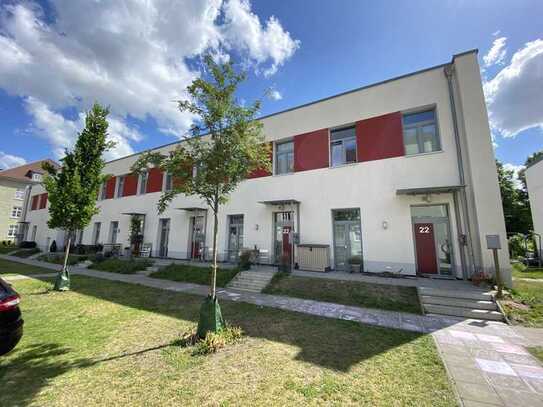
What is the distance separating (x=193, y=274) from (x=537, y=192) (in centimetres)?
2227

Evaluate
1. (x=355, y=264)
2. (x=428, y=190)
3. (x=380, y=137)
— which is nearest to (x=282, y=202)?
(x=355, y=264)

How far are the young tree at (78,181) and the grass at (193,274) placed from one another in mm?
3668

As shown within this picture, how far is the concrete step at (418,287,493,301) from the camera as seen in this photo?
6477mm

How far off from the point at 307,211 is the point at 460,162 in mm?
6242

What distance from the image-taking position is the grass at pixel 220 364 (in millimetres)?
2992

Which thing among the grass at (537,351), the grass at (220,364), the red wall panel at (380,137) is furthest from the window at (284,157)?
the grass at (537,351)

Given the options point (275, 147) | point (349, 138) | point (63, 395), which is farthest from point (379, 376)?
point (275, 147)

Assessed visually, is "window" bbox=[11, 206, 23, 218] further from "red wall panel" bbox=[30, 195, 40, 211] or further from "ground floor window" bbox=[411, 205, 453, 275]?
"ground floor window" bbox=[411, 205, 453, 275]

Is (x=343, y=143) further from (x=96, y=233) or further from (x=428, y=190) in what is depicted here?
(x=96, y=233)

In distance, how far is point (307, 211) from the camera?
11.6 m

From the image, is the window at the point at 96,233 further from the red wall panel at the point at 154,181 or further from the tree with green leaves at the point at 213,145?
the tree with green leaves at the point at 213,145

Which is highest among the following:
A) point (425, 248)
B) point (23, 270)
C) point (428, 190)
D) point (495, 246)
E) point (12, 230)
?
point (428, 190)

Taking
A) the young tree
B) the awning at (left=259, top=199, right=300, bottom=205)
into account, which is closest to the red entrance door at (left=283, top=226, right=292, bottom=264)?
the awning at (left=259, top=199, right=300, bottom=205)

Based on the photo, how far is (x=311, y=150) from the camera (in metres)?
12.0
